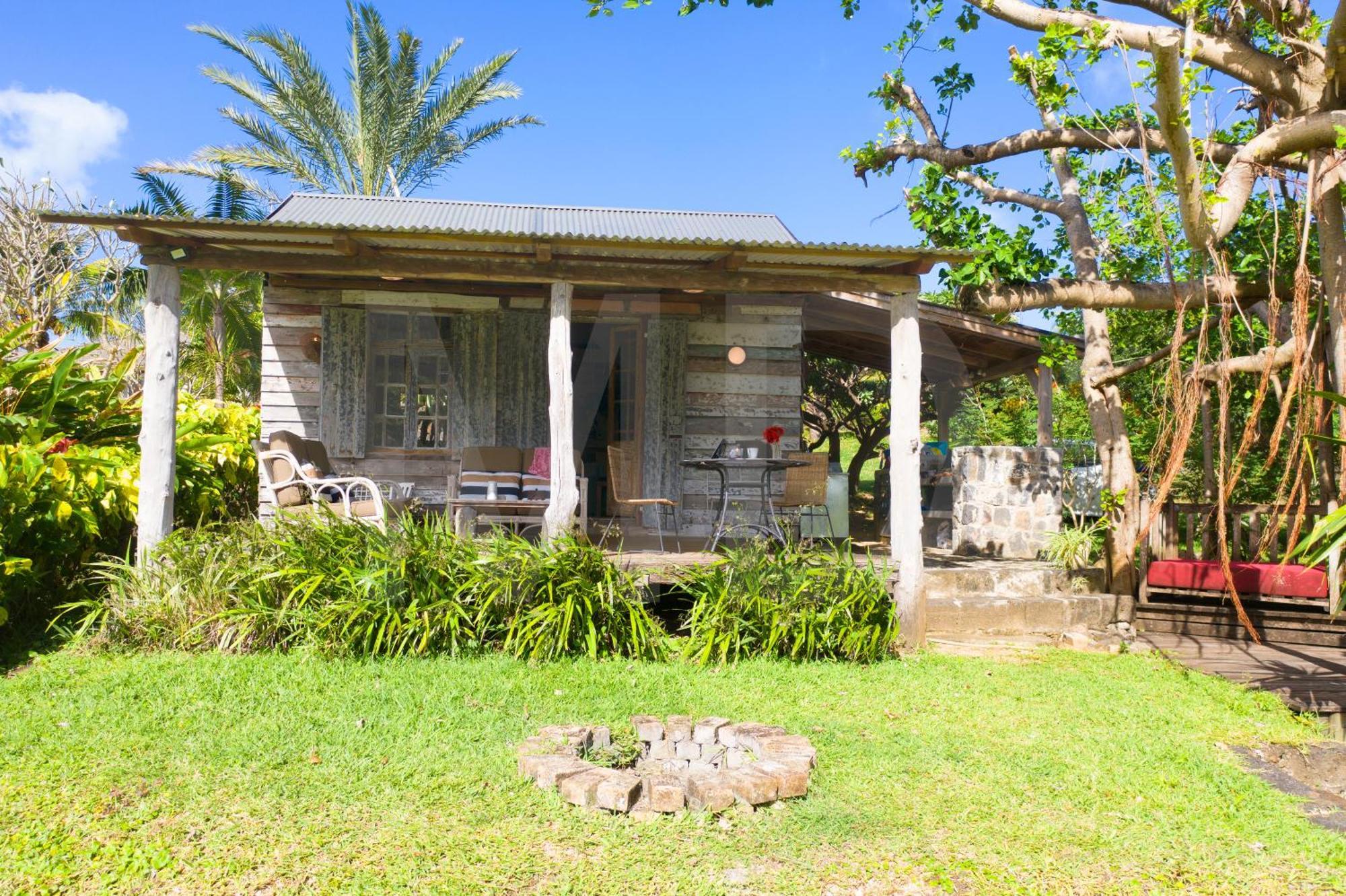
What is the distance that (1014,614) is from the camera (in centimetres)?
675

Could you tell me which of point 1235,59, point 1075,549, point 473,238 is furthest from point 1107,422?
point 473,238

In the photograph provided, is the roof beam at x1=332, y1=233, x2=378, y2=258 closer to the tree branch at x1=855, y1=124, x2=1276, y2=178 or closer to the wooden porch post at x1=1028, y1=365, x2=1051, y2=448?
the tree branch at x1=855, y1=124, x2=1276, y2=178

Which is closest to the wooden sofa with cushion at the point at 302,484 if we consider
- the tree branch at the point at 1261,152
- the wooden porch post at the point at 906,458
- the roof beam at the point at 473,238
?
the roof beam at the point at 473,238

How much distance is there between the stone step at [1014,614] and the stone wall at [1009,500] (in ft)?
6.26

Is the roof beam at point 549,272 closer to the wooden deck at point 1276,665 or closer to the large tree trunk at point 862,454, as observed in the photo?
the wooden deck at point 1276,665

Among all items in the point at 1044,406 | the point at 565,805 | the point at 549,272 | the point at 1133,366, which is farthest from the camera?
the point at 1044,406

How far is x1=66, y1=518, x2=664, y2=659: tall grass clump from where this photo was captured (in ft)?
17.1

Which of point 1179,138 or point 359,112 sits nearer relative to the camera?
point 1179,138

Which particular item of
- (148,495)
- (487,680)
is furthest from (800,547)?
(148,495)

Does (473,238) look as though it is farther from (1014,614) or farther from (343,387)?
(1014,614)

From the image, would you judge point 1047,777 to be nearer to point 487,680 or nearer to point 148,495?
point 487,680

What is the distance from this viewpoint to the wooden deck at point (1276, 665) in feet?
16.7

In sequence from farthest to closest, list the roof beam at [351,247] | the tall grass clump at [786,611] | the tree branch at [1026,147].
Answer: the tree branch at [1026,147]
the roof beam at [351,247]
the tall grass clump at [786,611]

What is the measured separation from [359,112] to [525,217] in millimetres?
9911
